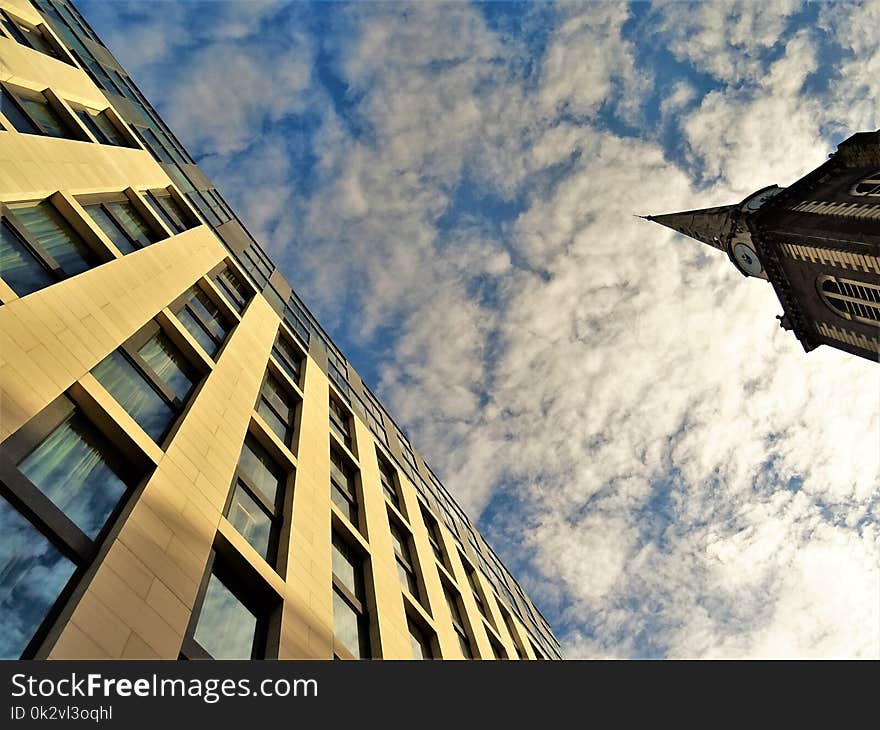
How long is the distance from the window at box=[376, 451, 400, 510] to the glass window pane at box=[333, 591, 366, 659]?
9637mm

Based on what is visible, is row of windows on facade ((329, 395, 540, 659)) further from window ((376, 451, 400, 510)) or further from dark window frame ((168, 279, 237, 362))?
dark window frame ((168, 279, 237, 362))

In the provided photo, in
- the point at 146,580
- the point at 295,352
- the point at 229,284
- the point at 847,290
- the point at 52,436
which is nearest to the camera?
the point at 146,580

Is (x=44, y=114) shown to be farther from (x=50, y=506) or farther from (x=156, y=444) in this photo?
(x=50, y=506)

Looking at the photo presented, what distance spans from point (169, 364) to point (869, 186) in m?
37.0

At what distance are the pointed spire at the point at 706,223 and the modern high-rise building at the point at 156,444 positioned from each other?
117 feet

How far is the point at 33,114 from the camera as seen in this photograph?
15961 millimetres

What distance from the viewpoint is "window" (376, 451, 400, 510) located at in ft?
82.6

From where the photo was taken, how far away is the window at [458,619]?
2067cm

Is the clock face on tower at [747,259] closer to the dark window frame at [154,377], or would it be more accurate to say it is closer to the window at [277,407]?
the window at [277,407]

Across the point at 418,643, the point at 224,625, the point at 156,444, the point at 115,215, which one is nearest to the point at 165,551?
the point at 224,625

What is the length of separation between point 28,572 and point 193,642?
2.81 meters

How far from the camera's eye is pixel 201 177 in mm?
31578
